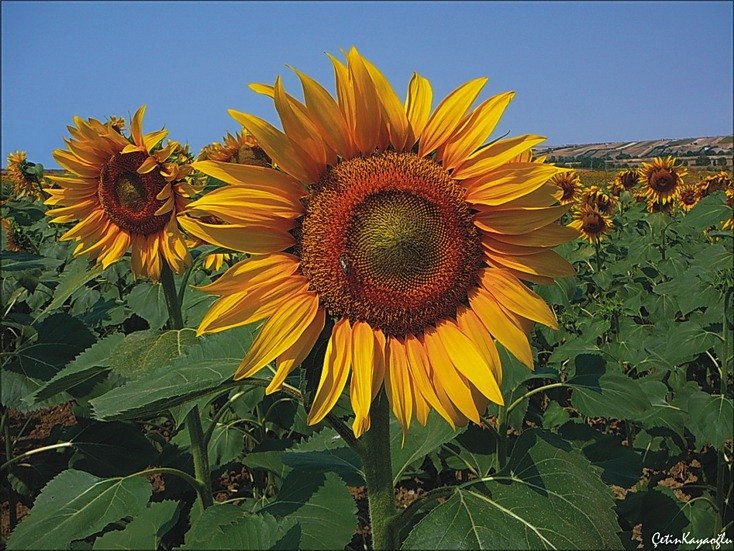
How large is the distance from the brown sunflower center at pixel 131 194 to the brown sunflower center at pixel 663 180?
25.9 feet

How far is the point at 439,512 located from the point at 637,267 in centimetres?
598

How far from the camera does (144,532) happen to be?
1.27 metres

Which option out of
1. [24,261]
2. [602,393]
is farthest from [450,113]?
[24,261]

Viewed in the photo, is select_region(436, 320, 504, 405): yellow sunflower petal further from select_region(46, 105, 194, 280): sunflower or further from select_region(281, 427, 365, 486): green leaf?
select_region(46, 105, 194, 280): sunflower

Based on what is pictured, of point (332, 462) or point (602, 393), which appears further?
point (602, 393)

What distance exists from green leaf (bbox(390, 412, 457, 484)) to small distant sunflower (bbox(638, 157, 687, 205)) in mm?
8132

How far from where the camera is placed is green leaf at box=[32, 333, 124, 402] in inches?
77.1

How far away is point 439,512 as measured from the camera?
1455 millimetres

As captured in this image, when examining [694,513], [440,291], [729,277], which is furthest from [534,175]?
[729,277]

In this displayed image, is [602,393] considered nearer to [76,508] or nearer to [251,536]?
[251,536]

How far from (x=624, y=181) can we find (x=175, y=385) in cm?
925

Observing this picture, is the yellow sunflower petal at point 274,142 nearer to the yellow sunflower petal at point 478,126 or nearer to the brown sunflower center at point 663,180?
the yellow sunflower petal at point 478,126

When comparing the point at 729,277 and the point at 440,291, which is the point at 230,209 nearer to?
the point at 440,291

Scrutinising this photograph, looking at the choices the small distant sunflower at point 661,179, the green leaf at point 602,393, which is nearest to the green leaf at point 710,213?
the green leaf at point 602,393
